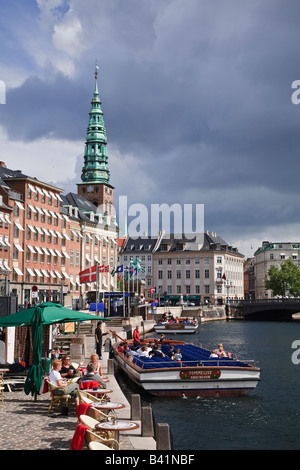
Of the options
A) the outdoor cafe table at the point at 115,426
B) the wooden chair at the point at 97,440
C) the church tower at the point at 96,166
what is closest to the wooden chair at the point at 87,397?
the outdoor cafe table at the point at 115,426

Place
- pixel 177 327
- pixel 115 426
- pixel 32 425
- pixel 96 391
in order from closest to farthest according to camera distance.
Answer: pixel 115 426
pixel 32 425
pixel 96 391
pixel 177 327

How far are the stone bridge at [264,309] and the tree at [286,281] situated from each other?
27.4 metres

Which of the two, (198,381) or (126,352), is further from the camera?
(126,352)

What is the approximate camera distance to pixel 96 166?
142 meters

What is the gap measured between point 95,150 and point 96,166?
456 centimetres

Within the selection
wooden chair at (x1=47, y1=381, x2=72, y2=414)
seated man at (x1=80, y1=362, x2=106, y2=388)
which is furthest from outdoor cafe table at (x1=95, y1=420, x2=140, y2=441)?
seated man at (x1=80, y1=362, x2=106, y2=388)

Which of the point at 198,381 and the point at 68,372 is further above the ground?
the point at 68,372

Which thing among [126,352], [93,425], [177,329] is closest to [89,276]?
[126,352]

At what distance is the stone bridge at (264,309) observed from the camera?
133 m

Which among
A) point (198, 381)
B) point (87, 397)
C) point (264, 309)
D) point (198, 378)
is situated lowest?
point (198, 381)

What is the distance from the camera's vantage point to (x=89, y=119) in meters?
141

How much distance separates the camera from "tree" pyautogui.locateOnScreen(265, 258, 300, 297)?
172 metres

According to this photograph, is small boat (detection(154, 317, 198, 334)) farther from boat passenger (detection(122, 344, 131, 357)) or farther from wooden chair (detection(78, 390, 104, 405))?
wooden chair (detection(78, 390, 104, 405))

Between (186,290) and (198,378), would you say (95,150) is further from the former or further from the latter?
(198,378)
